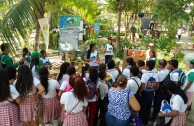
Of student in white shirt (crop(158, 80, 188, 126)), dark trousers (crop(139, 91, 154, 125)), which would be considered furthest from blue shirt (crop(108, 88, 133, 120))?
dark trousers (crop(139, 91, 154, 125))

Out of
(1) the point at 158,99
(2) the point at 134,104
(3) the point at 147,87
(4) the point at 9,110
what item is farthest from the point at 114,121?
(1) the point at 158,99

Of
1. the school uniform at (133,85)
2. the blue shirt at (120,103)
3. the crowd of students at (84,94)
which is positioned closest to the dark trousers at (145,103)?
the crowd of students at (84,94)

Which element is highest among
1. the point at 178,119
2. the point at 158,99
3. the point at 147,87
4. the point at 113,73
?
the point at 113,73

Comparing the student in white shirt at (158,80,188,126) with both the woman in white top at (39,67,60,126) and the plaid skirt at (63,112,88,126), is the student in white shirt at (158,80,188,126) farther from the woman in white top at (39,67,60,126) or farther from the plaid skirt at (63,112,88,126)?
the woman in white top at (39,67,60,126)

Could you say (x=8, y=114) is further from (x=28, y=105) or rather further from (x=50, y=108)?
(x=50, y=108)

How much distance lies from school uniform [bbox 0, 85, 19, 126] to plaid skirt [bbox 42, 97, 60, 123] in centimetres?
60

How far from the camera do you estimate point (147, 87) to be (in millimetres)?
4680

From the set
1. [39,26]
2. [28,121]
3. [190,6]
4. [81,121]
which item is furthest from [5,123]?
[190,6]

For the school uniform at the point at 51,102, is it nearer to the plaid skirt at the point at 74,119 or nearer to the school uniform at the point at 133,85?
the plaid skirt at the point at 74,119

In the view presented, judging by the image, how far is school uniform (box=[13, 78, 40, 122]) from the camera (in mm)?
3846

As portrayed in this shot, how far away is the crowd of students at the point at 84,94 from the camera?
11.5ft

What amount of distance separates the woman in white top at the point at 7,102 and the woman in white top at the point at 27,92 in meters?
0.13

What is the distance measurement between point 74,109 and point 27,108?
870mm

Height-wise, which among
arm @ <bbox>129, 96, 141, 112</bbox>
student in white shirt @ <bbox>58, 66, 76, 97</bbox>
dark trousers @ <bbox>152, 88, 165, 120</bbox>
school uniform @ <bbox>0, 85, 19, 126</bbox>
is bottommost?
dark trousers @ <bbox>152, 88, 165, 120</bbox>
